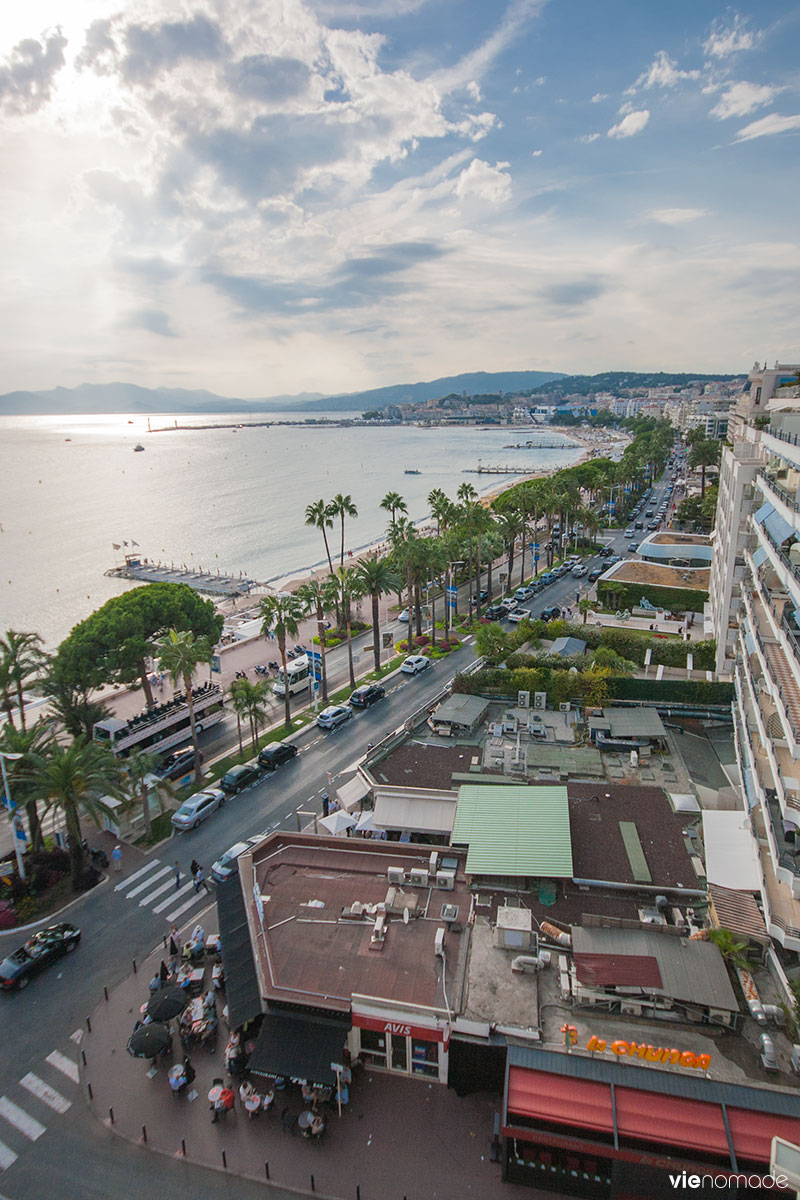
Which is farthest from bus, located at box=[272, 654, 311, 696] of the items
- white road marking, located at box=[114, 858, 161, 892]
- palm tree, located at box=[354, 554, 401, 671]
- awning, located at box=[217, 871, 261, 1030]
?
awning, located at box=[217, 871, 261, 1030]

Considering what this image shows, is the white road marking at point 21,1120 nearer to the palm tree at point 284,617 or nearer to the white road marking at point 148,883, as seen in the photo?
the white road marking at point 148,883

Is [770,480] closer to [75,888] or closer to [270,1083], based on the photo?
[270,1083]

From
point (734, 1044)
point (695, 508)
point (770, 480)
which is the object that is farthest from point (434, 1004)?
point (695, 508)

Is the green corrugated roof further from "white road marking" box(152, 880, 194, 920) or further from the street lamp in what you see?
the street lamp

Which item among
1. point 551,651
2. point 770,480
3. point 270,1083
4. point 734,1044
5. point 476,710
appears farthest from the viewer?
point 551,651

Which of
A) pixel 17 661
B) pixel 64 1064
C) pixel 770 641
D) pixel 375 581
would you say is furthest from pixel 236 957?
pixel 375 581

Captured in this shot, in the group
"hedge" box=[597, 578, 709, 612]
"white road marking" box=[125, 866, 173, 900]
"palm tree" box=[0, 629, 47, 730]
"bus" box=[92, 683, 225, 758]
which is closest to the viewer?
"white road marking" box=[125, 866, 173, 900]
